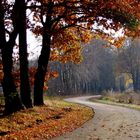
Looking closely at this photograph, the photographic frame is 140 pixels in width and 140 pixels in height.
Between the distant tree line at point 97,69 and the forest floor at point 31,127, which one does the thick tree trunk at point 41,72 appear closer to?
the forest floor at point 31,127

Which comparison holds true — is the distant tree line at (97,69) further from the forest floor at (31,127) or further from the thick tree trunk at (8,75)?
the forest floor at (31,127)

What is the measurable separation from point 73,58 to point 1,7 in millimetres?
17283

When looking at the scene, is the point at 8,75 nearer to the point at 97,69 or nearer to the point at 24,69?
the point at 24,69

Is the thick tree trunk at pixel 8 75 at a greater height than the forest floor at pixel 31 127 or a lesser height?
greater

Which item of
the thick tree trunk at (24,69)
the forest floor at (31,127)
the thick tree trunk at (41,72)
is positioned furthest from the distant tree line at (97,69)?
the forest floor at (31,127)

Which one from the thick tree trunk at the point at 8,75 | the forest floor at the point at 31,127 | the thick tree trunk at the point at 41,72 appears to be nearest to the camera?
the forest floor at the point at 31,127

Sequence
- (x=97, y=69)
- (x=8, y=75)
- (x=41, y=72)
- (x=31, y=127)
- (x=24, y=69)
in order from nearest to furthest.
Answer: (x=31, y=127)
(x=8, y=75)
(x=24, y=69)
(x=41, y=72)
(x=97, y=69)

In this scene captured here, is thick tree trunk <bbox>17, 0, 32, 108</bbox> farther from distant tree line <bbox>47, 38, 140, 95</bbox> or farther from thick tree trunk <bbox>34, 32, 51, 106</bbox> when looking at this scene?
distant tree line <bbox>47, 38, 140, 95</bbox>

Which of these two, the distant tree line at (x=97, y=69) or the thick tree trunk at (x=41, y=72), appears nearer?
the thick tree trunk at (x=41, y=72)

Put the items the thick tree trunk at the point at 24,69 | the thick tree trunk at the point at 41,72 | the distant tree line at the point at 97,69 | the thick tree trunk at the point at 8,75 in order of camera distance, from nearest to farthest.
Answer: the thick tree trunk at the point at 8,75 → the thick tree trunk at the point at 24,69 → the thick tree trunk at the point at 41,72 → the distant tree line at the point at 97,69

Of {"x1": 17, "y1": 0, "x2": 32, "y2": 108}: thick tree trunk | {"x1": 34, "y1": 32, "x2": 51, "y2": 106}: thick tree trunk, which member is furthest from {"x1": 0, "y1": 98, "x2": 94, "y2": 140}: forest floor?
{"x1": 34, "y1": 32, "x2": 51, "y2": 106}: thick tree trunk

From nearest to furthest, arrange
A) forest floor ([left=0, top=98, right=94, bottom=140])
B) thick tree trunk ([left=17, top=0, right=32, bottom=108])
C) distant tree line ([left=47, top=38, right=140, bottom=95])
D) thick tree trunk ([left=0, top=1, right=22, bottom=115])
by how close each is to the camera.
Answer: forest floor ([left=0, top=98, right=94, bottom=140]) → thick tree trunk ([left=0, top=1, right=22, bottom=115]) → thick tree trunk ([left=17, top=0, right=32, bottom=108]) → distant tree line ([left=47, top=38, right=140, bottom=95])

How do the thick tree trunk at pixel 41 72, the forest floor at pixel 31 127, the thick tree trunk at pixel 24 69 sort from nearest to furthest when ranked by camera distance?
the forest floor at pixel 31 127 < the thick tree trunk at pixel 24 69 < the thick tree trunk at pixel 41 72

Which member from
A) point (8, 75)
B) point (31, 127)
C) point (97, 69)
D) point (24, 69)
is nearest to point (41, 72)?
point (24, 69)
